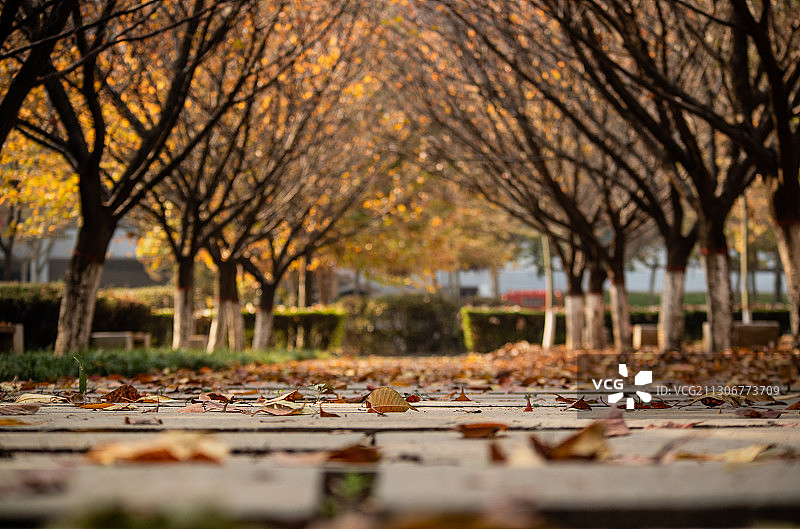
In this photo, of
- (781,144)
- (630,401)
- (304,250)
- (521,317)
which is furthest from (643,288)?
(630,401)

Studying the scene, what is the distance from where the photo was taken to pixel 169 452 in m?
1.48

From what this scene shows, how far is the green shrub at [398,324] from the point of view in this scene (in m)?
23.9

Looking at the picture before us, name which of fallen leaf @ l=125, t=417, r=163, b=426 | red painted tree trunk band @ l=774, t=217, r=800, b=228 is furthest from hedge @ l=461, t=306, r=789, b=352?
fallen leaf @ l=125, t=417, r=163, b=426

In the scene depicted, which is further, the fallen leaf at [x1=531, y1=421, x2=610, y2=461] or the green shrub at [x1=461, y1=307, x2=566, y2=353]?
the green shrub at [x1=461, y1=307, x2=566, y2=353]

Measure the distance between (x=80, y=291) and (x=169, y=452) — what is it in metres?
6.79

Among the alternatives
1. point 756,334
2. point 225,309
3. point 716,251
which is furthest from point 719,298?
point 225,309

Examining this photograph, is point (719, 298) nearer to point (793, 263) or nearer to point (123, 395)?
point (793, 263)

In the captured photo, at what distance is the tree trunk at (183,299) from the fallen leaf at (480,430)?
31.7ft

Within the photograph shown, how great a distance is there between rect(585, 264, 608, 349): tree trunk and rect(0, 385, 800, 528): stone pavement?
12.5 m

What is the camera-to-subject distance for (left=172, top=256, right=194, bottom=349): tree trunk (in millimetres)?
11211

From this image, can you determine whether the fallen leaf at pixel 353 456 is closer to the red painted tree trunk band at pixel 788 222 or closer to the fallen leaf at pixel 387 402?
the fallen leaf at pixel 387 402

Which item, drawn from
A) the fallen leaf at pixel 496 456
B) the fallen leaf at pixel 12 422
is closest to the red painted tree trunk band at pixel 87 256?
the fallen leaf at pixel 12 422

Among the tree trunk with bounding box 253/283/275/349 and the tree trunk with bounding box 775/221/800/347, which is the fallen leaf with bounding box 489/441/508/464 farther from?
the tree trunk with bounding box 253/283/275/349

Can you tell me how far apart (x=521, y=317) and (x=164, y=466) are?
21260mm
